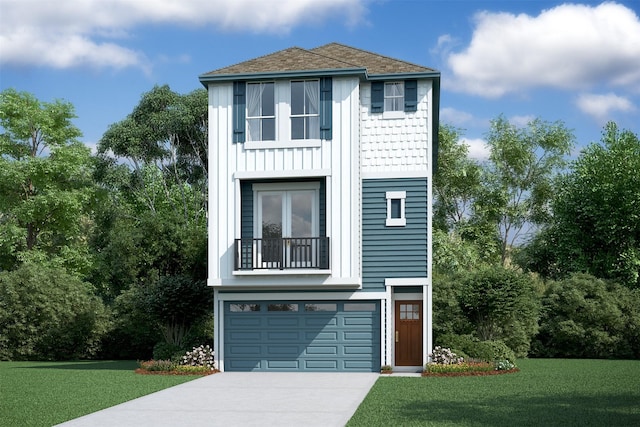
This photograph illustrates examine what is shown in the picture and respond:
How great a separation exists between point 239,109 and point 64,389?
28.9 feet

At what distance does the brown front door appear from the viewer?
22891mm

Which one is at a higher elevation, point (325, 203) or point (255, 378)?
point (325, 203)

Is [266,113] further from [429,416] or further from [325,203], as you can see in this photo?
[429,416]

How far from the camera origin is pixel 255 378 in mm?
20844

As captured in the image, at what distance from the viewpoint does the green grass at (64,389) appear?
14.1 meters

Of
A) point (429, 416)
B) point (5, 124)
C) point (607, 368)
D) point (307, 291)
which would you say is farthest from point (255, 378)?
point (5, 124)

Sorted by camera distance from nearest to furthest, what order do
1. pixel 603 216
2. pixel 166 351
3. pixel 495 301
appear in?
pixel 166 351 → pixel 495 301 → pixel 603 216

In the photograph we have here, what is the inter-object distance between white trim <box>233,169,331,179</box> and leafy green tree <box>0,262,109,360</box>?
1072 centimetres

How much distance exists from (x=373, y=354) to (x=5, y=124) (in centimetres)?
2514

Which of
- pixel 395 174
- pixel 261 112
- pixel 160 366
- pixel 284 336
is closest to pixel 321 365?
pixel 284 336

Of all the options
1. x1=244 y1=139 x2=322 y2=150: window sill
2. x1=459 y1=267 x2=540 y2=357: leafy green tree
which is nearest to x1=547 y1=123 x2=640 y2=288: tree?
x1=459 y1=267 x2=540 y2=357: leafy green tree

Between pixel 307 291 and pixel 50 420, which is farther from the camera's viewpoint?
pixel 307 291

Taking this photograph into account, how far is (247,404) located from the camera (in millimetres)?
15336

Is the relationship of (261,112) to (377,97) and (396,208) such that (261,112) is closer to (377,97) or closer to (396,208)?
(377,97)
